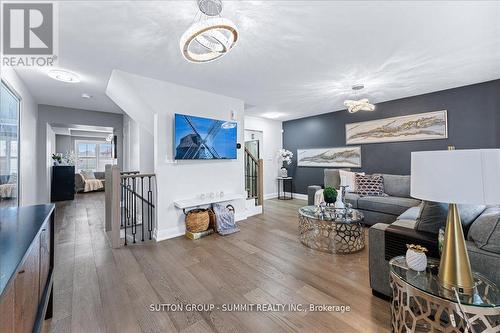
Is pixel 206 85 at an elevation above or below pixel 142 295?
above

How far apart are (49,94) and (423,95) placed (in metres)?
7.06

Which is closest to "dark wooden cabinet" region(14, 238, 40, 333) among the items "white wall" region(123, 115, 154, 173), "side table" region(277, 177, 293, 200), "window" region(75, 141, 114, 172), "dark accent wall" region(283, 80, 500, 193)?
"white wall" region(123, 115, 154, 173)

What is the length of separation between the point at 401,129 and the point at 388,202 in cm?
174

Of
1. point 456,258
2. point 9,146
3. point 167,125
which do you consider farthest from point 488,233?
point 9,146

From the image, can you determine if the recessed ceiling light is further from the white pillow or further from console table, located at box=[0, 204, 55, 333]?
the white pillow

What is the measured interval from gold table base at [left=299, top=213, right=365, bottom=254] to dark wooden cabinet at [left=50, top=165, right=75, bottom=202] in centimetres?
706

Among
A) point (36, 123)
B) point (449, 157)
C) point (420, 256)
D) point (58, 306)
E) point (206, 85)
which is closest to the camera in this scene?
point (449, 157)

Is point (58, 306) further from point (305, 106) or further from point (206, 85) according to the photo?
point (305, 106)

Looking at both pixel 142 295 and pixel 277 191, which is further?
pixel 277 191

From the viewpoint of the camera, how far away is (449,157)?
108 centimetres

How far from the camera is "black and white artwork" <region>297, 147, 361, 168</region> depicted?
5.10m

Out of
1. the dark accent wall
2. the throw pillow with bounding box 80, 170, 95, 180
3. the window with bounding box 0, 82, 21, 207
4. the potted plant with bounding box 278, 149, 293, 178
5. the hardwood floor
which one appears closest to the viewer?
the hardwood floor

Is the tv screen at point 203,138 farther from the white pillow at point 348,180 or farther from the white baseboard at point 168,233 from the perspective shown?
the white pillow at point 348,180

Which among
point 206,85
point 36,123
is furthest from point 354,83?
point 36,123
